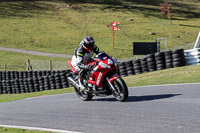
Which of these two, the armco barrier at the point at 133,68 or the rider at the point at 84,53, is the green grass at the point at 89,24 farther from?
the rider at the point at 84,53

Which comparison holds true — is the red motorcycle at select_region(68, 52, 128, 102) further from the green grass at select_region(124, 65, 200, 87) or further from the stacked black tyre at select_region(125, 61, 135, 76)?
the stacked black tyre at select_region(125, 61, 135, 76)

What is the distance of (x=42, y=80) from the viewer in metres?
19.1

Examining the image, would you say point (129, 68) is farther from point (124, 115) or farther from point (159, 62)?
point (124, 115)

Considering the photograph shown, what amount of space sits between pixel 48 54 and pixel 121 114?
36015mm

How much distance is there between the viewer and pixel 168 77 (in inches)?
531

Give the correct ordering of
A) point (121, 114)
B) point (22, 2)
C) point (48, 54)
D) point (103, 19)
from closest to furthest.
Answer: point (121, 114) → point (48, 54) → point (103, 19) → point (22, 2)

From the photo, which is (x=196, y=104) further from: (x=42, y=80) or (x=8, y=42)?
(x=8, y=42)

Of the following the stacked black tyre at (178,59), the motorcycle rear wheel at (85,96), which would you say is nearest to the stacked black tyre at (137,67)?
the stacked black tyre at (178,59)

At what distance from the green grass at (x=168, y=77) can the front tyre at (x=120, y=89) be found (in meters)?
4.00

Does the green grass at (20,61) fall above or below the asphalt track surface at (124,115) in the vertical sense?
below

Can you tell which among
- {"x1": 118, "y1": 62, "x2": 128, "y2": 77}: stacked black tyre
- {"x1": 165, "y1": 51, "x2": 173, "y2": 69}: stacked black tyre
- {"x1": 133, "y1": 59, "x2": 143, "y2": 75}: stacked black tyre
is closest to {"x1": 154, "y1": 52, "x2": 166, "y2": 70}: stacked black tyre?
{"x1": 165, "y1": 51, "x2": 173, "y2": 69}: stacked black tyre

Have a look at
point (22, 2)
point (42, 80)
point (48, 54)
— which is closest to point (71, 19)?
point (22, 2)

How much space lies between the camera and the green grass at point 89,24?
158 ft

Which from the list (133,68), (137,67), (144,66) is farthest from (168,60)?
(133,68)
